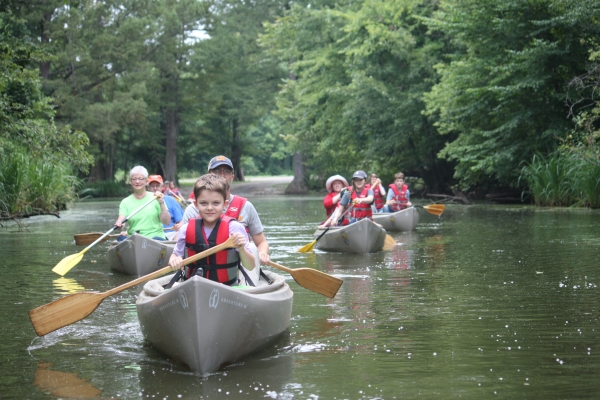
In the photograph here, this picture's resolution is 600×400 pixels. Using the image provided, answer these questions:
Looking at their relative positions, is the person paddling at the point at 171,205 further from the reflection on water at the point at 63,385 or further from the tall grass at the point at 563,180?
the tall grass at the point at 563,180

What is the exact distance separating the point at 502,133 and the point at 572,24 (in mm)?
4055

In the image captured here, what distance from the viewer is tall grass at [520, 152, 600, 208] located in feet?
71.5

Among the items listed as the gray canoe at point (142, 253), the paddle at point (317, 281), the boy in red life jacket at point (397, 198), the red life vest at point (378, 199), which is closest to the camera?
the paddle at point (317, 281)

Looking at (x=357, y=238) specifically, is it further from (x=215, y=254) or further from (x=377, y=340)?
(x=215, y=254)

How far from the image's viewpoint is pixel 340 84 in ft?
118

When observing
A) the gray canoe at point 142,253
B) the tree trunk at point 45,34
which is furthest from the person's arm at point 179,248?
the tree trunk at point 45,34

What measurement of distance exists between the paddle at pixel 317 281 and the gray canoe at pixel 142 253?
331 centimetres

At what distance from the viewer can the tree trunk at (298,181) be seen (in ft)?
162

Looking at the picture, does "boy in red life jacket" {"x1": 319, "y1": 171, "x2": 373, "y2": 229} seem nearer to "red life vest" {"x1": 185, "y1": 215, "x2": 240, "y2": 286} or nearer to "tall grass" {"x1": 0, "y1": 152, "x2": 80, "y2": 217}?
"tall grass" {"x1": 0, "y1": 152, "x2": 80, "y2": 217}

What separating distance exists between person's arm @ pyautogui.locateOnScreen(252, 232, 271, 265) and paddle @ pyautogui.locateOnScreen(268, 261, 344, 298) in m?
0.52

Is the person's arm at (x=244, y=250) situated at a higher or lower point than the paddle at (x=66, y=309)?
higher

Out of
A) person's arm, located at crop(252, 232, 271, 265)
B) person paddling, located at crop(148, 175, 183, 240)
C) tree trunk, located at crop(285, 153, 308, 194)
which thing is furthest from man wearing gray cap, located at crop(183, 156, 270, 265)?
tree trunk, located at crop(285, 153, 308, 194)

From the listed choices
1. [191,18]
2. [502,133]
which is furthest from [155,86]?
[502,133]

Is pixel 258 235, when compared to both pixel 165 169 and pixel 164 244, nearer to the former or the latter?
pixel 164 244
